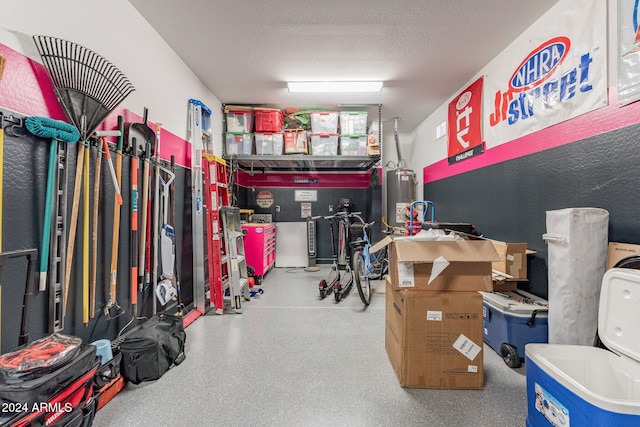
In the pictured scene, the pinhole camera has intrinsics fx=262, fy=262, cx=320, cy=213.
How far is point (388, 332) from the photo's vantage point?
2.09 metres

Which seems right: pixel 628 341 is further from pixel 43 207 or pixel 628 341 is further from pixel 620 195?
pixel 43 207

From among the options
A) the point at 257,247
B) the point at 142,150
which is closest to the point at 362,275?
the point at 257,247

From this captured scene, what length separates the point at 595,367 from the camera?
134 centimetres

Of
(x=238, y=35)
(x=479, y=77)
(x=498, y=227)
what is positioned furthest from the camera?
(x=479, y=77)

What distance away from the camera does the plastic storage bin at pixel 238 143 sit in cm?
411

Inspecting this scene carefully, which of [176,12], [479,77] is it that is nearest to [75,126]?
[176,12]

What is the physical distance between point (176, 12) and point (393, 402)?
3.32 meters

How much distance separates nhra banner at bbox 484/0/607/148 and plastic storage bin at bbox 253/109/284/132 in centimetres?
281

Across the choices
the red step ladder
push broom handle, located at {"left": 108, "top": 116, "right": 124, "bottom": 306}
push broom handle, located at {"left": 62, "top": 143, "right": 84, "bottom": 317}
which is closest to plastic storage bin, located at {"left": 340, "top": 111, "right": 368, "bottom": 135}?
the red step ladder

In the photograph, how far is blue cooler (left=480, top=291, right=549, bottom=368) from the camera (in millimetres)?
1912

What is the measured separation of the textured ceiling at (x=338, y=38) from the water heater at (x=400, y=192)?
1.65m

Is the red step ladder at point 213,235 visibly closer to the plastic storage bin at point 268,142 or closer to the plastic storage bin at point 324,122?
the plastic storage bin at point 268,142

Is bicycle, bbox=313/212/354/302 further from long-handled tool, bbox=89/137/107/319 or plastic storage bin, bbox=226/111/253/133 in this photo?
long-handled tool, bbox=89/137/107/319

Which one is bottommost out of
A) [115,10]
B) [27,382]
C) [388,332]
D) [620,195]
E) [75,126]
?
[388,332]
